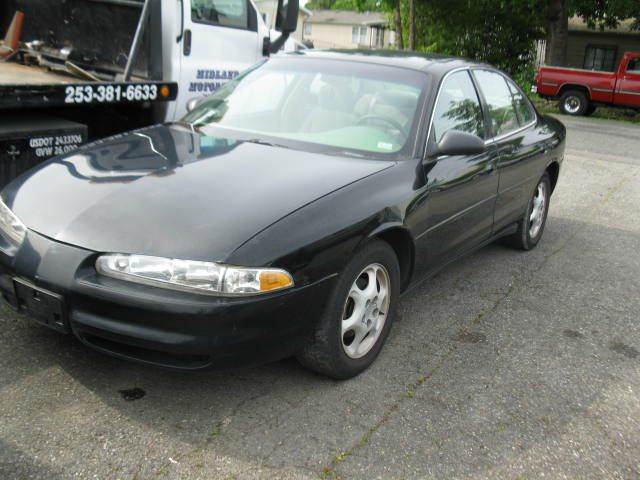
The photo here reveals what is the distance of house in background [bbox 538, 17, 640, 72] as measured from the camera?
3067 centimetres

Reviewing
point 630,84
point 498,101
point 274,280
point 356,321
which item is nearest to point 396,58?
point 498,101

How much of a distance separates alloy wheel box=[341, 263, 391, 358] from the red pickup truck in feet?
61.9

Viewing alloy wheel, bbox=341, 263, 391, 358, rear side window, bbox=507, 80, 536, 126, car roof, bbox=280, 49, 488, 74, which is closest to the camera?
alloy wheel, bbox=341, 263, 391, 358

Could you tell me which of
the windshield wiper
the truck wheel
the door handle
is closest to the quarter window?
the truck wheel

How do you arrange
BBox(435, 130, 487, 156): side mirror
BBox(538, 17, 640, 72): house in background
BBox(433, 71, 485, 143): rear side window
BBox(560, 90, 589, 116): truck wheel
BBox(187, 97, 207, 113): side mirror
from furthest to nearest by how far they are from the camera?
BBox(538, 17, 640, 72): house in background < BBox(560, 90, 589, 116): truck wheel < BBox(187, 97, 207, 113): side mirror < BBox(433, 71, 485, 143): rear side window < BBox(435, 130, 487, 156): side mirror

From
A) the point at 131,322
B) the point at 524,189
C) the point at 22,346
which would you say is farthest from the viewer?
the point at 524,189

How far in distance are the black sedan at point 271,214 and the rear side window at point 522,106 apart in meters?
0.62

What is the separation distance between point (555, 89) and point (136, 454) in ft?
68.1

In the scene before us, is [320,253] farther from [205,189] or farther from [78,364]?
[78,364]

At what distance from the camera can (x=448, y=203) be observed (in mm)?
4117

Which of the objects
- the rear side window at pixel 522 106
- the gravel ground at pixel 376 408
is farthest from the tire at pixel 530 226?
the gravel ground at pixel 376 408

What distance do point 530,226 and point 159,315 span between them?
399 centimetres

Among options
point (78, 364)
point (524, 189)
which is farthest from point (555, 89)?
point (78, 364)

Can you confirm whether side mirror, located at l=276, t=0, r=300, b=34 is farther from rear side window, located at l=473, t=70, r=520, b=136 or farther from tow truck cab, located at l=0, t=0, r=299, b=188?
rear side window, located at l=473, t=70, r=520, b=136
